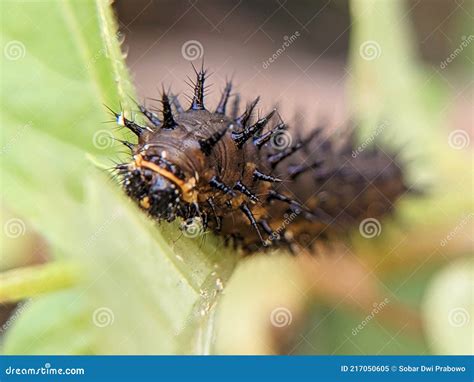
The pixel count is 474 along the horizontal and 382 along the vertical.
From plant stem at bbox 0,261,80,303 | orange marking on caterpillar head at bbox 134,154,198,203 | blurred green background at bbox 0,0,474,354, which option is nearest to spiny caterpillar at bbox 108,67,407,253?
orange marking on caterpillar head at bbox 134,154,198,203

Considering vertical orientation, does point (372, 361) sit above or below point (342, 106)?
below

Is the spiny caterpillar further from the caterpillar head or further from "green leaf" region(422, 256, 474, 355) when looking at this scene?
"green leaf" region(422, 256, 474, 355)

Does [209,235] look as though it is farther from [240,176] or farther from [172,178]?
[172,178]

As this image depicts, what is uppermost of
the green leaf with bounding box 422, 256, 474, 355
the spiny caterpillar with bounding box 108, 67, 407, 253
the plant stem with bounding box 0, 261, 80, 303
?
the plant stem with bounding box 0, 261, 80, 303

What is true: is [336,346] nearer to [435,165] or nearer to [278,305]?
[278,305]

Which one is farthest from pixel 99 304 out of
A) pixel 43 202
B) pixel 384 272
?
pixel 384 272

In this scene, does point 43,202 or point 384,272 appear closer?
point 43,202
